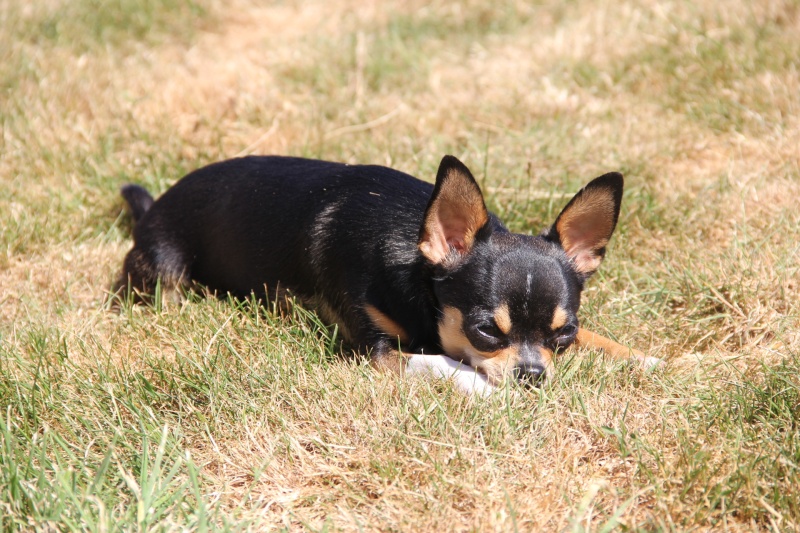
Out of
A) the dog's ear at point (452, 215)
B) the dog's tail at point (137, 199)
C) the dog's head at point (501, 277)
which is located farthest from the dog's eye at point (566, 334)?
the dog's tail at point (137, 199)

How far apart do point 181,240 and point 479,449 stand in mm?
2263

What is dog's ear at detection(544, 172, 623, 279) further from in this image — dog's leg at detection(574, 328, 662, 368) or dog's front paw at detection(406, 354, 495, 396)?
dog's front paw at detection(406, 354, 495, 396)

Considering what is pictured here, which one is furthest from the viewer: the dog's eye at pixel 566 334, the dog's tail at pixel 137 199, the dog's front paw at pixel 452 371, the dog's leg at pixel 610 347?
the dog's tail at pixel 137 199

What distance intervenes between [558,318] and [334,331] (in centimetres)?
102

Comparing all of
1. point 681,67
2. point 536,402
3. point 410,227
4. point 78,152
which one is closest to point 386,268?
point 410,227

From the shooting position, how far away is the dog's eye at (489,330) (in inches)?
134

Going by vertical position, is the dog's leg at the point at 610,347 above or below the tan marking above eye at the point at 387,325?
below

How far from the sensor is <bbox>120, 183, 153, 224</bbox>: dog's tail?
5.07 meters

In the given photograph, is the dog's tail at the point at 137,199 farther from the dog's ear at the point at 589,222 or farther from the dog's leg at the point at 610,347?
the dog's leg at the point at 610,347

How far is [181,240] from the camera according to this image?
4.54 m

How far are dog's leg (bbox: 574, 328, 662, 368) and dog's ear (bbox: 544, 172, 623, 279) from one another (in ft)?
0.92

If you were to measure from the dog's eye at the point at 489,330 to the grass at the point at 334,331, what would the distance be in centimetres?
26

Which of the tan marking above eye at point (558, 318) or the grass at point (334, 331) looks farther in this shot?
the tan marking above eye at point (558, 318)

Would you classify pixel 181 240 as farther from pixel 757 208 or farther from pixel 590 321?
pixel 757 208
